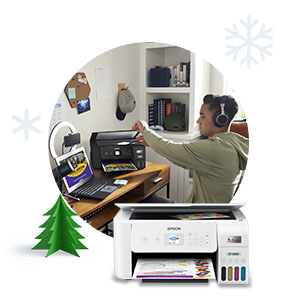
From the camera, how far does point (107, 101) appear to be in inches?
51.0

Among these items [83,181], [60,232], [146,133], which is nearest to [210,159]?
[146,133]

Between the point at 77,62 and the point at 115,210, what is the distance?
22.5 inches

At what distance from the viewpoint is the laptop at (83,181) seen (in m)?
1.30

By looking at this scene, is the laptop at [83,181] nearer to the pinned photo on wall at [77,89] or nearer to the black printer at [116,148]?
the black printer at [116,148]

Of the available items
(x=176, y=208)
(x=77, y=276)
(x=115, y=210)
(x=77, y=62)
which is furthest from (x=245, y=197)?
(x=77, y=62)

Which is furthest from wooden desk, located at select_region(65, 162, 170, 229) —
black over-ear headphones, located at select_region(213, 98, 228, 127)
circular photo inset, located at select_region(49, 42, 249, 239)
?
black over-ear headphones, located at select_region(213, 98, 228, 127)

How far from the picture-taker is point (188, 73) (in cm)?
125

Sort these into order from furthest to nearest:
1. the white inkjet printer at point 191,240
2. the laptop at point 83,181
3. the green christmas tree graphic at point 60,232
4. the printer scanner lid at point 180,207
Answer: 1. the laptop at point 83,181
2. the green christmas tree graphic at point 60,232
3. the printer scanner lid at point 180,207
4. the white inkjet printer at point 191,240

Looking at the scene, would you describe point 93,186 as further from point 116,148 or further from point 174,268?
point 174,268

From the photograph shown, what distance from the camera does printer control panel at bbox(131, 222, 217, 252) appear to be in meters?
0.99

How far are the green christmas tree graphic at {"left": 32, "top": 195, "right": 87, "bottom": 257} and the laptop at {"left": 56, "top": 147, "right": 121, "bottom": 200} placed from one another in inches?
3.7

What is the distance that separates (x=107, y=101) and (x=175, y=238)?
58cm

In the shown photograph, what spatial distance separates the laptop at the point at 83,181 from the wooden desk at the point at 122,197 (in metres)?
0.02

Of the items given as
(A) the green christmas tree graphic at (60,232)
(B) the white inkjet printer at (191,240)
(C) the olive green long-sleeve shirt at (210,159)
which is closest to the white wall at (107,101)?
(C) the olive green long-sleeve shirt at (210,159)
